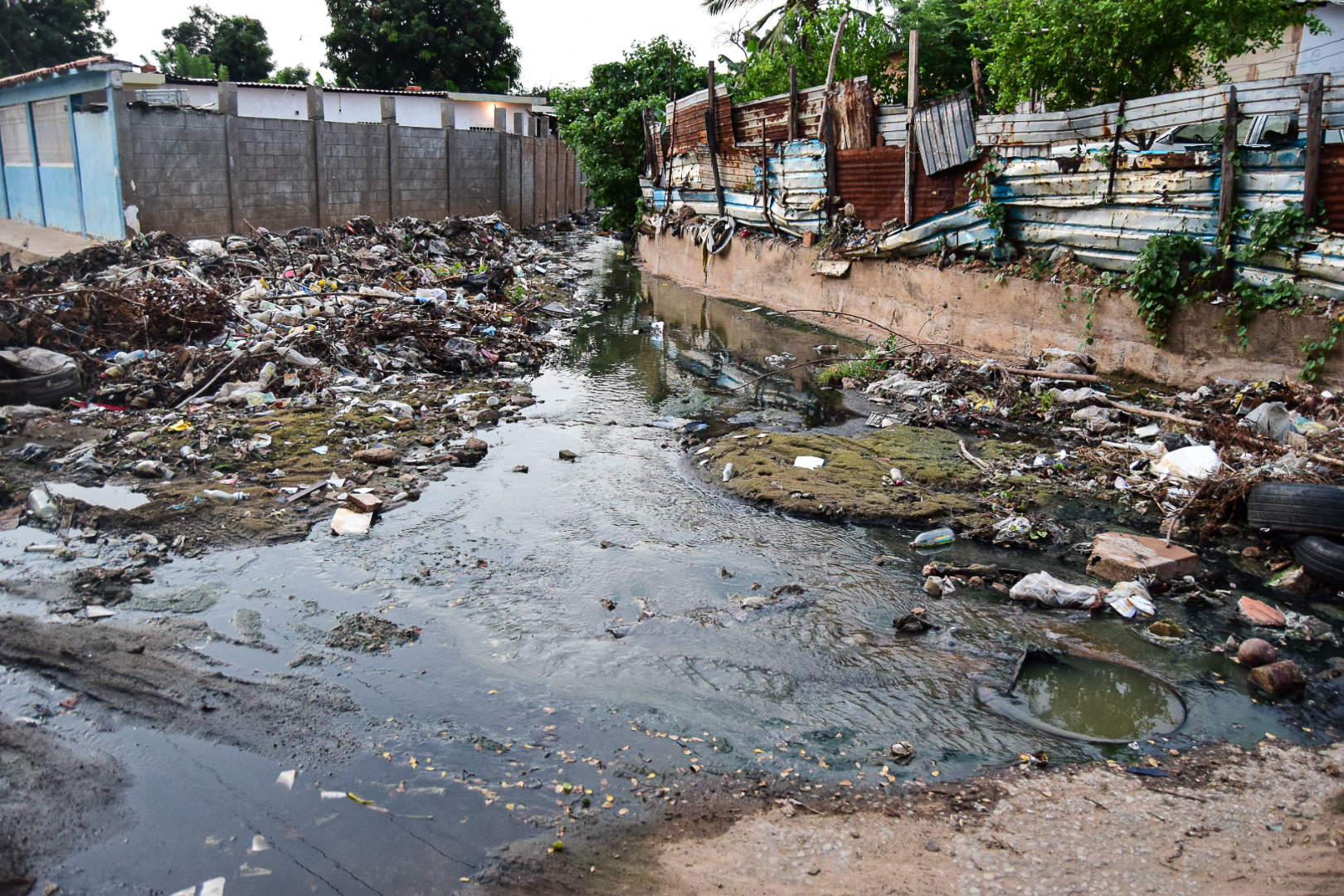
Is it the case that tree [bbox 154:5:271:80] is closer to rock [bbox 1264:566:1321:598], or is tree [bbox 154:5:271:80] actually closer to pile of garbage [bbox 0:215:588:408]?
pile of garbage [bbox 0:215:588:408]

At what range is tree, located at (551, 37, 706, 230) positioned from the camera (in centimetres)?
1917

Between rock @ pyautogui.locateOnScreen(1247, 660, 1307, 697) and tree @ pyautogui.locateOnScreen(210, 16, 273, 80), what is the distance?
39.7 m

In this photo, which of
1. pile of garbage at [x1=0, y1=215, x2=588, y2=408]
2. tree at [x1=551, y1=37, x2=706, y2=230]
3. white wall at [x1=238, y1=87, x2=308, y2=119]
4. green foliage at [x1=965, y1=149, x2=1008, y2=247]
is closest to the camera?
pile of garbage at [x1=0, y1=215, x2=588, y2=408]

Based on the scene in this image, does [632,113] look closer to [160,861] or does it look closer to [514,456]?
[514,456]

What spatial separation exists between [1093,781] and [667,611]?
6.64 feet

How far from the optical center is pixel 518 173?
886 inches

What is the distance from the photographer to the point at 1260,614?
168 inches

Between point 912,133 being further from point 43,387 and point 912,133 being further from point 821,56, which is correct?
point 43,387

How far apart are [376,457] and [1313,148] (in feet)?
24.6

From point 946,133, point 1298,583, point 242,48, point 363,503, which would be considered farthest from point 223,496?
point 242,48

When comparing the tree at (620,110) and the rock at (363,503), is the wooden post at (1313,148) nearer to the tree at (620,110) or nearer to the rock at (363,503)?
the rock at (363,503)

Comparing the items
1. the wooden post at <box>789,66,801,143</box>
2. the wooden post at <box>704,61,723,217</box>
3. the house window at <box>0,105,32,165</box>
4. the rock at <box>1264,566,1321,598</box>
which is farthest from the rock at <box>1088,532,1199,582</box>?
the house window at <box>0,105,32,165</box>

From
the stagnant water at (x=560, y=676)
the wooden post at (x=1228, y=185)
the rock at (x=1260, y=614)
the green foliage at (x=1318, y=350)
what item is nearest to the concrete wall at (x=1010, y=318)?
the green foliage at (x=1318, y=350)

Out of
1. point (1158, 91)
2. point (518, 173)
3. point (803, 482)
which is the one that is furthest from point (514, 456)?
point (518, 173)
